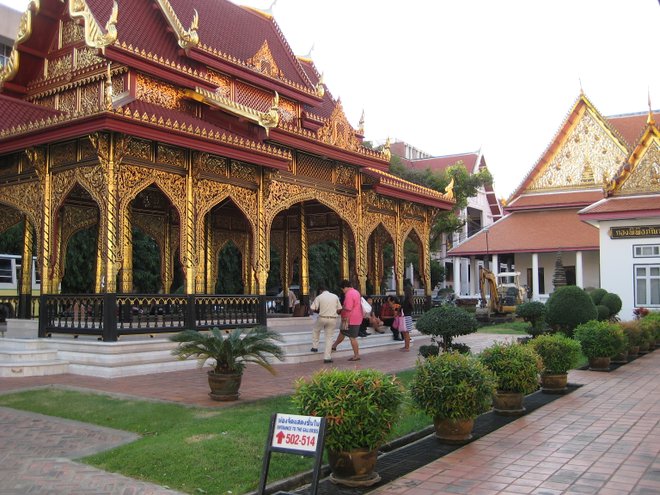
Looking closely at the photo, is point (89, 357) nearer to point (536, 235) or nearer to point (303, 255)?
point (303, 255)

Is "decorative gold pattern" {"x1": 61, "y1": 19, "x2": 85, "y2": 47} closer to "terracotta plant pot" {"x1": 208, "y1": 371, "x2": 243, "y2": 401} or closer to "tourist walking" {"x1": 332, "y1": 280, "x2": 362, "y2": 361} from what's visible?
"tourist walking" {"x1": 332, "y1": 280, "x2": 362, "y2": 361}

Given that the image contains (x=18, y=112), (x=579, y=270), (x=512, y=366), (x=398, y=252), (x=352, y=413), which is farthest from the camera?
(x=579, y=270)

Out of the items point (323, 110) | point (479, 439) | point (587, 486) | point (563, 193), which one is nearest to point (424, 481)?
point (587, 486)

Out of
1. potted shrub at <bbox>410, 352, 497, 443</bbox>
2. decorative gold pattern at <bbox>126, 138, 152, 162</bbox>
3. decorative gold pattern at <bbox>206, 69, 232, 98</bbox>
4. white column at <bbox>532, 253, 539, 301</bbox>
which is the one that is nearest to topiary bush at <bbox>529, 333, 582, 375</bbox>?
potted shrub at <bbox>410, 352, 497, 443</bbox>

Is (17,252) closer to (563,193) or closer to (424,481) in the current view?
(424,481)

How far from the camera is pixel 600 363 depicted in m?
12.0

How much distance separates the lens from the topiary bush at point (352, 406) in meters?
5.05

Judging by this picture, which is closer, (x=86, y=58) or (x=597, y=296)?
(x=86, y=58)

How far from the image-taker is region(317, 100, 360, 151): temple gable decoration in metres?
16.2

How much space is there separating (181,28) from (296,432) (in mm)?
12499

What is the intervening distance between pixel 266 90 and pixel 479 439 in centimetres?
1250

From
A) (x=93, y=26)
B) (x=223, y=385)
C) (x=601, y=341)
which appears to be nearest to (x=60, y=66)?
(x=93, y=26)

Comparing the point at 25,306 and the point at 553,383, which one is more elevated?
the point at 25,306

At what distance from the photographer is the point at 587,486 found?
16.4ft
